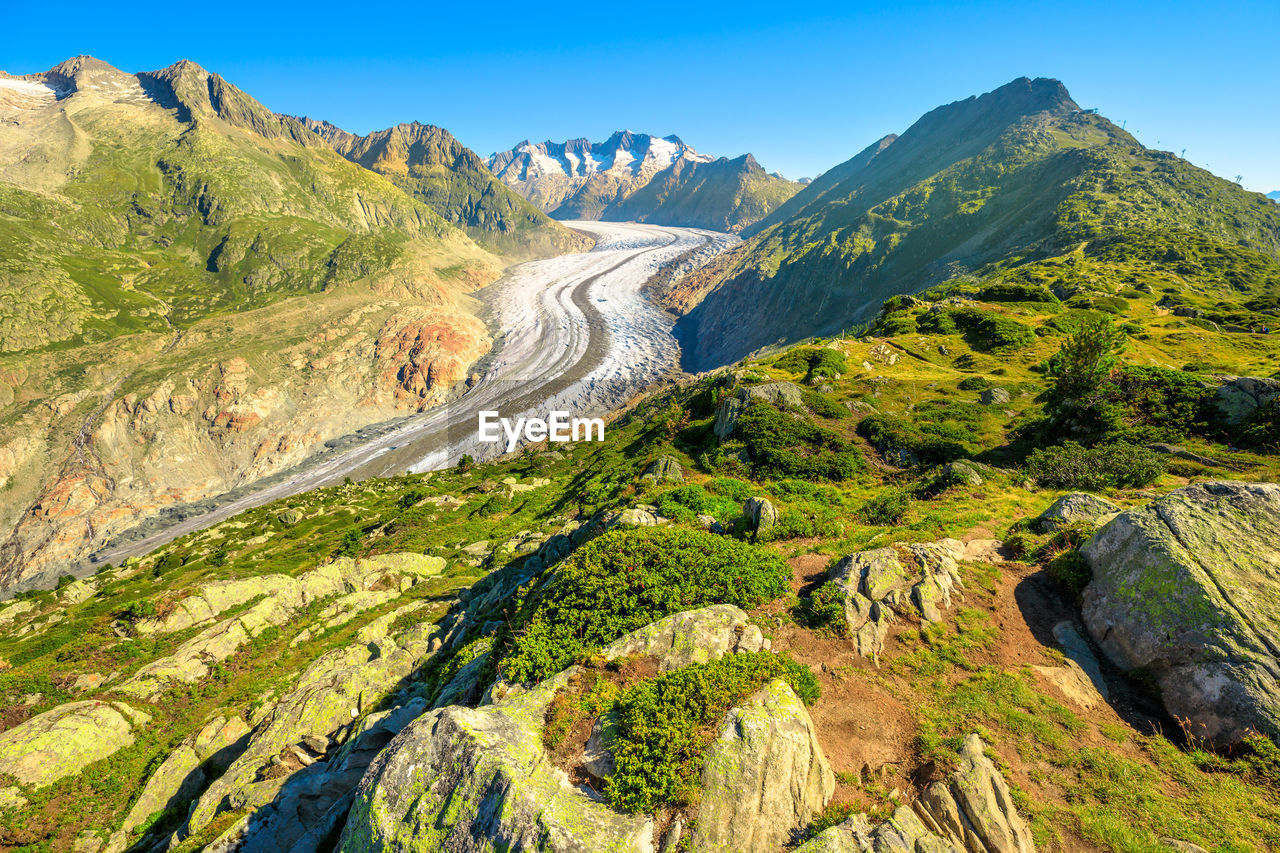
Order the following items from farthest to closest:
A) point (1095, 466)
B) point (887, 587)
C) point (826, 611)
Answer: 1. point (1095, 466)
2. point (887, 587)
3. point (826, 611)

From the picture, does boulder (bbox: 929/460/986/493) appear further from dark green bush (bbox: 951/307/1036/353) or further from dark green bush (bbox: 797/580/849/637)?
dark green bush (bbox: 951/307/1036/353)

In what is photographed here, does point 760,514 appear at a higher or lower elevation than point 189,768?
higher

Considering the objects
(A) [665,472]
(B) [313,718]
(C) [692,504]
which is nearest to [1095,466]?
(C) [692,504]

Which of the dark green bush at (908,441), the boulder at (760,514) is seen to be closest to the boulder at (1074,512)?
the dark green bush at (908,441)

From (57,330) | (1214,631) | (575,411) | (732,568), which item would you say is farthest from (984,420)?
(57,330)

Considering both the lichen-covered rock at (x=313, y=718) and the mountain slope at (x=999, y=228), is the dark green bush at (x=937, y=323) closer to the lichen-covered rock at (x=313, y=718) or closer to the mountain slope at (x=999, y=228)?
the mountain slope at (x=999, y=228)

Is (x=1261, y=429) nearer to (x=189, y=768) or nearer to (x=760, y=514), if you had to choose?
(x=760, y=514)
